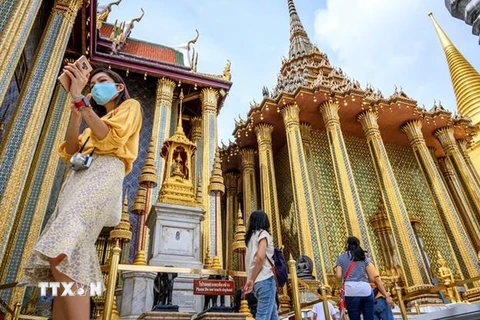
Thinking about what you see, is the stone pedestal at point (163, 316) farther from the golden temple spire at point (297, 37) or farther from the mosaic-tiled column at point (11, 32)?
the golden temple spire at point (297, 37)

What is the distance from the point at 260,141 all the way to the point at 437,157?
8387mm

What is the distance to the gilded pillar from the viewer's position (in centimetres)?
1025

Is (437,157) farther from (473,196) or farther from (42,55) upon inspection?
(42,55)

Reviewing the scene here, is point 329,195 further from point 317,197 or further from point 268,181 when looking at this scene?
point 268,181

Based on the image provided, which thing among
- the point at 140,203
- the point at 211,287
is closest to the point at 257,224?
Result: the point at 211,287

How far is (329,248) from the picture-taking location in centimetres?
972

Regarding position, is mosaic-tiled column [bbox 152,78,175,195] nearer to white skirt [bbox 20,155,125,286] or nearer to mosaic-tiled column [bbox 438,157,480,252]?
white skirt [bbox 20,155,125,286]

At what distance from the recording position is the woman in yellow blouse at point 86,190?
3.41ft

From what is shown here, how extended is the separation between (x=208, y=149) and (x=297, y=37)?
1237 centimetres

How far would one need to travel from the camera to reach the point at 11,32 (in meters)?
3.99

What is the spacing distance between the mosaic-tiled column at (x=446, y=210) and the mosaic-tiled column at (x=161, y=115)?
9.10 meters

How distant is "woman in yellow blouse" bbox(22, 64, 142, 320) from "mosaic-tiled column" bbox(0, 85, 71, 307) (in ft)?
14.6

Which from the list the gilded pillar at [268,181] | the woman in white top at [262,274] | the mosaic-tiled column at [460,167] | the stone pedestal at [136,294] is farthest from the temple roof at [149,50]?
the mosaic-tiled column at [460,167]

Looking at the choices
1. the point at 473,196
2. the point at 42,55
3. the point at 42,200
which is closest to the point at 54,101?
the point at 42,55
